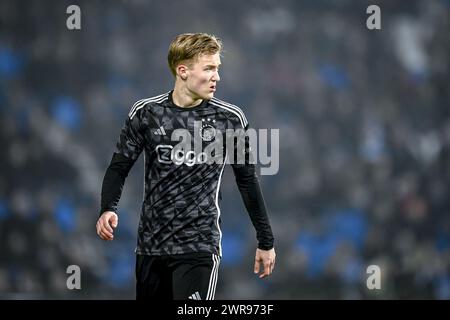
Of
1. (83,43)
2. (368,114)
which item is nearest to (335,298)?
(368,114)

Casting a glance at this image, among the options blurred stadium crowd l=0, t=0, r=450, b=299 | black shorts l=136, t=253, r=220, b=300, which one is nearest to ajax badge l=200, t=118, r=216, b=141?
black shorts l=136, t=253, r=220, b=300

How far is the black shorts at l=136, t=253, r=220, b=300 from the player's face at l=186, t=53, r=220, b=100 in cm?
68

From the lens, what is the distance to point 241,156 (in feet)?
11.5

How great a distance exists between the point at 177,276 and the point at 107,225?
0.35 meters

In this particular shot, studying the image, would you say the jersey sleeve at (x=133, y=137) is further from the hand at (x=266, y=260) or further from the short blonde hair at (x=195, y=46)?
the hand at (x=266, y=260)

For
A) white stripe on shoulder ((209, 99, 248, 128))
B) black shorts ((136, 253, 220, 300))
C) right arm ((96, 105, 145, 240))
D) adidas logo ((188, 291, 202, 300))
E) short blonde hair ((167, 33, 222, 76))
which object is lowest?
A: adidas logo ((188, 291, 202, 300))

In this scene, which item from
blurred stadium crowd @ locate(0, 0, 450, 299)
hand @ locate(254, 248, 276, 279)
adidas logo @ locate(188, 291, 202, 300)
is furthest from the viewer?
blurred stadium crowd @ locate(0, 0, 450, 299)

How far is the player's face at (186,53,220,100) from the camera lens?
348 centimetres

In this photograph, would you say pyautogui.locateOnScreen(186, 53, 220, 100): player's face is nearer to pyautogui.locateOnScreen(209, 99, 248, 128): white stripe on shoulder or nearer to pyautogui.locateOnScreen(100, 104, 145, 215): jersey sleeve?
pyautogui.locateOnScreen(209, 99, 248, 128): white stripe on shoulder

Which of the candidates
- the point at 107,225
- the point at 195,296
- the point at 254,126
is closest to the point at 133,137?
the point at 107,225

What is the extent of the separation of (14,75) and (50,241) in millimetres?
1251

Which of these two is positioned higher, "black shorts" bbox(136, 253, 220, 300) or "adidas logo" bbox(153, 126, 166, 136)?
"adidas logo" bbox(153, 126, 166, 136)
